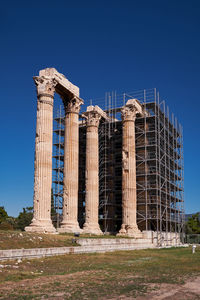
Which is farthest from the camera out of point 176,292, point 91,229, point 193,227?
point 193,227

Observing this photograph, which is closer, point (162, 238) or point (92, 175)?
point (92, 175)

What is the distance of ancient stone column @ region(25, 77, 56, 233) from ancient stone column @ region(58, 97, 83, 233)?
3.98 metres

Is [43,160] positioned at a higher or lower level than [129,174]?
higher

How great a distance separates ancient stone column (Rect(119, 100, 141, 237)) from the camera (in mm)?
36812

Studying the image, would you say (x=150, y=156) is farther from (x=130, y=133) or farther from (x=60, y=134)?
(x=60, y=134)

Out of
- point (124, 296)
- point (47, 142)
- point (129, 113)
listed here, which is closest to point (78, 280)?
point (124, 296)

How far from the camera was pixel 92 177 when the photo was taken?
36.9 m

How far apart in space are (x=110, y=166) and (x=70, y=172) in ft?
42.1

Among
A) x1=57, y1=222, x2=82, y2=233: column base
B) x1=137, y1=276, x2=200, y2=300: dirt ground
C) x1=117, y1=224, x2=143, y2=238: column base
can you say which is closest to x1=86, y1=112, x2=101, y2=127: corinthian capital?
x1=117, y1=224, x2=143, y2=238: column base

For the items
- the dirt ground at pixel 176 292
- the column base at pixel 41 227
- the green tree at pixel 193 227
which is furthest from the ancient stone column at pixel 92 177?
the green tree at pixel 193 227

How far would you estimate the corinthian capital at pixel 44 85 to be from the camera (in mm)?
28828

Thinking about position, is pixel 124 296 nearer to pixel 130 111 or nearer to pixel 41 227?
pixel 41 227

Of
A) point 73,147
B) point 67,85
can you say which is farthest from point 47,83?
point 73,147

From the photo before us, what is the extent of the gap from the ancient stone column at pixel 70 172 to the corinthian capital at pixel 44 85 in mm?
4207
